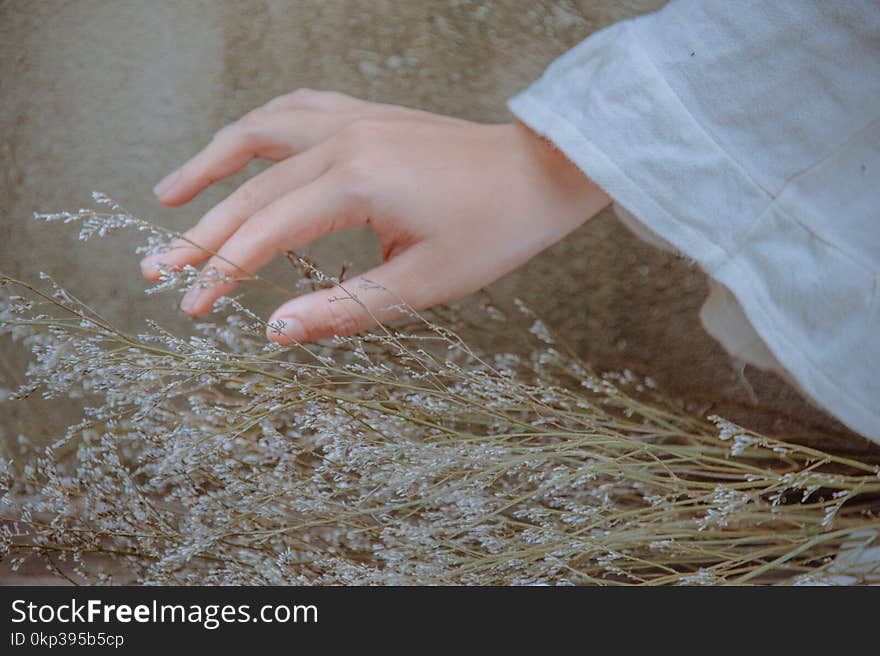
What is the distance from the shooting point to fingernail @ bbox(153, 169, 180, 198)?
47 centimetres

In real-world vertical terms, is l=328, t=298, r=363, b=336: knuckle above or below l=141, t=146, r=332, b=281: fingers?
below

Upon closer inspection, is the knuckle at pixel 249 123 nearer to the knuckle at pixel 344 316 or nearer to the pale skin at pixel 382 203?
the pale skin at pixel 382 203

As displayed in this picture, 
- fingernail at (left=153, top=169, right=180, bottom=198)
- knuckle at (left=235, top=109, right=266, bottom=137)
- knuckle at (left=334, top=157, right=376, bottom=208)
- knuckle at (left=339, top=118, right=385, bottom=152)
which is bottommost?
fingernail at (left=153, top=169, right=180, bottom=198)

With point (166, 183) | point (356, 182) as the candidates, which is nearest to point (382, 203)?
point (356, 182)

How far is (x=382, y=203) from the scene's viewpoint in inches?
17.2

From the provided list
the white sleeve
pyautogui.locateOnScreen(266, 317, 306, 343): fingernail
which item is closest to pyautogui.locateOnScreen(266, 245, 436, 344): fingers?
pyautogui.locateOnScreen(266, 317, 306, 343): fingernail

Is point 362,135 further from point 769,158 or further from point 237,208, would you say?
point 769,158

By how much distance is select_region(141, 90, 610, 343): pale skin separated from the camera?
425 millimetres

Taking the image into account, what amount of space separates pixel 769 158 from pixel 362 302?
0.22 meters

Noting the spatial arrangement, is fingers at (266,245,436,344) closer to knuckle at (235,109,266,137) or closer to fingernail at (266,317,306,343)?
fingernail at (266,317,306,343)

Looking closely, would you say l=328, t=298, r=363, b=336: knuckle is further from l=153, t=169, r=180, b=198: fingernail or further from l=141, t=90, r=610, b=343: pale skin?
l=153, t=169, r=180, b=198: fingernail

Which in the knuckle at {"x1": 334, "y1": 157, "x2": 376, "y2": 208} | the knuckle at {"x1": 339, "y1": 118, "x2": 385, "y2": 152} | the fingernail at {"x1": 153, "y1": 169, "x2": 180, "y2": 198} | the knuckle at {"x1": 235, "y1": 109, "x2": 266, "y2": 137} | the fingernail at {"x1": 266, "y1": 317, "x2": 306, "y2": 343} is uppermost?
the knuckle at {"x1": 339, "y1": 118, "x2": 385, "y2": 152}
